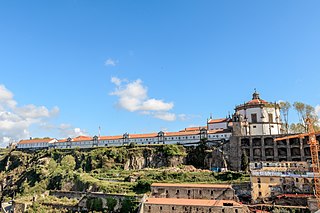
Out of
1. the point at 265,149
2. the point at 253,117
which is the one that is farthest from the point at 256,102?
the point at 265,149

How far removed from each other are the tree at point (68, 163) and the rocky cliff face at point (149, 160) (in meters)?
15.8

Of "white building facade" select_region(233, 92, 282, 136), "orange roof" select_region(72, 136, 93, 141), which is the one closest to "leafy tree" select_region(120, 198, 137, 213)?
"white building facade" select_region(233, 92, 282, 136)

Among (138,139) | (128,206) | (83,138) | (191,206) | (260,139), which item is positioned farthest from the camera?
(83,138)

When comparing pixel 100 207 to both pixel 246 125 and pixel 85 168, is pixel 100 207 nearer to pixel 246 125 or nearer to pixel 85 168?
pixel 85 168

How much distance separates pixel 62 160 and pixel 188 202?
47.2 meters

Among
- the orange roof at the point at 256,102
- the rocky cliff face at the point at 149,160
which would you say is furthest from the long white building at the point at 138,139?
the orange roof at the point at 256,102

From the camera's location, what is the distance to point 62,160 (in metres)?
73.2

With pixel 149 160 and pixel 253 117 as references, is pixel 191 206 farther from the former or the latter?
pixel 253 117

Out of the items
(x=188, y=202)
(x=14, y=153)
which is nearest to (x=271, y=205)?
(x=188, y=202)

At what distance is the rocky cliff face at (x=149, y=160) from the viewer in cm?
6340

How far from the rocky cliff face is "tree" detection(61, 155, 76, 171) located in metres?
15.8

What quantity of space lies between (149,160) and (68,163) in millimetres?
22548

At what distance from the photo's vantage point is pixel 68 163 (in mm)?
71625

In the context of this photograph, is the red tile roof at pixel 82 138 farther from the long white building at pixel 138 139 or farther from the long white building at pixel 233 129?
the long white building at pixel 233 129
